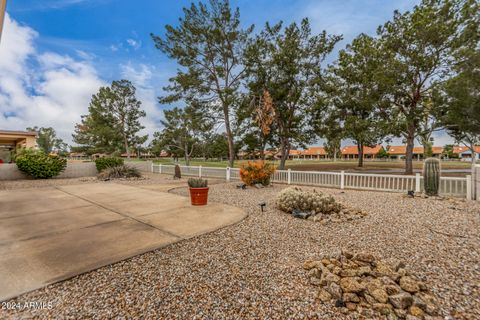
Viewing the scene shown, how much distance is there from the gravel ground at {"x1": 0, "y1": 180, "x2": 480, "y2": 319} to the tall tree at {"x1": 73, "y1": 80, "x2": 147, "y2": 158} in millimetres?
28692

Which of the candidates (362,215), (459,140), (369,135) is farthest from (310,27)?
(459,140)

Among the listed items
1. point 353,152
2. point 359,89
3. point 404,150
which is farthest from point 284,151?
point 404,150

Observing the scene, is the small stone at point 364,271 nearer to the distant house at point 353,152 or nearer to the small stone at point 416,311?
the small stone at point 416,311

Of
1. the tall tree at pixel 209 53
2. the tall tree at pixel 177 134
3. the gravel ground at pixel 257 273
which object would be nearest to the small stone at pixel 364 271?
the gravel ground at pixel 257 273

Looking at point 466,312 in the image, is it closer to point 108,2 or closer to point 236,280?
point 236,280

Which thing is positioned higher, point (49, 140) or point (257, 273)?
point (49, 140)

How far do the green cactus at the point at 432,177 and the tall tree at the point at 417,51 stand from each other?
8.42 meters

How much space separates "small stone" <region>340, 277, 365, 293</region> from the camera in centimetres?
199

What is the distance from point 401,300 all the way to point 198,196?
4.44 m

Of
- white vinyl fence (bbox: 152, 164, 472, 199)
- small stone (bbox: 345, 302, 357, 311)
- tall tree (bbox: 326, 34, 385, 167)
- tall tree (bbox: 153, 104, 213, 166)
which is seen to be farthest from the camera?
tall tree (bbox: 153, 104, 213, 166)

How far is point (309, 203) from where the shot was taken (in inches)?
188

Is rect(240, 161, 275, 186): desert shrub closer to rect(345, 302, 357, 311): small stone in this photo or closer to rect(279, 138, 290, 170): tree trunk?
rect(279, 138, 290, 170): tree trunk

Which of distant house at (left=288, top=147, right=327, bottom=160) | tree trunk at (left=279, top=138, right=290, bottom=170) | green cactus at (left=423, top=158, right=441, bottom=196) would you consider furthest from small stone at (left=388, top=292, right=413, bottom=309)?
distant house at (left=288, top=147, right=327, bottom=160)

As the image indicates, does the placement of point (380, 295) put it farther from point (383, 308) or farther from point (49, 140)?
Result: point (49, 140)
